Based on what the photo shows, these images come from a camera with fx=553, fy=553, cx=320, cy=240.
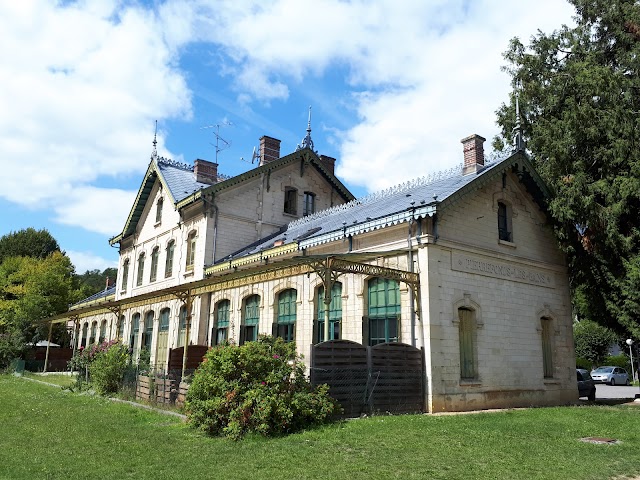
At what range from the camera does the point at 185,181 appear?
27.8 m

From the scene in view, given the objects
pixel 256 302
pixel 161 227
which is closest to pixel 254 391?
pixel 256 302

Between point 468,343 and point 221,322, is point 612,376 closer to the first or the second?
point 468,343

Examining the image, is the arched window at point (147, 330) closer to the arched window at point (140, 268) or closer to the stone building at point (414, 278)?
the stone building at point (414, 278)

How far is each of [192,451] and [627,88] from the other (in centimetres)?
1706

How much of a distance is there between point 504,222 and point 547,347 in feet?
14.2

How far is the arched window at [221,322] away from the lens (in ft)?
69.5

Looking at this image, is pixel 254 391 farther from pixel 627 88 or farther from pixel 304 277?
pixel 627 88

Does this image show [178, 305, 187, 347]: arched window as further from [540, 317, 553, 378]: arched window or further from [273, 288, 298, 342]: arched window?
[540, 317, 553, 378]: arched window

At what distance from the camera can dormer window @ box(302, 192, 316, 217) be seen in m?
26.0

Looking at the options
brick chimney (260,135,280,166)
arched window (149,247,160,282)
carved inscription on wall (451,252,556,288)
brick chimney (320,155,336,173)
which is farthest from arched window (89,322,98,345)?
carved inscription on wall (451,252,556,288)

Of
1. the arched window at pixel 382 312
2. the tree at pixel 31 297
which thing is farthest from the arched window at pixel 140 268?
the arched window at pixel 382 312

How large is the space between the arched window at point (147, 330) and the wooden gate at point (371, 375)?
645 inches

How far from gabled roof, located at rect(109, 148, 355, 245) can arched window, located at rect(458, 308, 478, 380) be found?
12.1m

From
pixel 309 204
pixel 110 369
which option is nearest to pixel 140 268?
pixel 309 204
